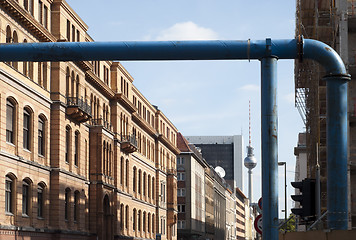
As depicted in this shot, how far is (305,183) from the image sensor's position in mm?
14406

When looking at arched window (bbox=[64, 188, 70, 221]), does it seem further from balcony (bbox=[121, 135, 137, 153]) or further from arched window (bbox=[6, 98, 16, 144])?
balcony (bbox=[121, 135, 137, 153])

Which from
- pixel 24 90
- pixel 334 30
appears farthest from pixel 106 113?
pixel 334 30

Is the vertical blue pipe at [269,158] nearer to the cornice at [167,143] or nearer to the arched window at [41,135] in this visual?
the arched window at [41,135]

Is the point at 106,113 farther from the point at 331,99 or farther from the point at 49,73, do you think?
the point at 331,99

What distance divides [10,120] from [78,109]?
33.7 ft

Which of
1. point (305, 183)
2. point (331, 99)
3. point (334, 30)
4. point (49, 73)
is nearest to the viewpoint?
point (305, 183)

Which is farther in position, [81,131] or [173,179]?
[173,179]

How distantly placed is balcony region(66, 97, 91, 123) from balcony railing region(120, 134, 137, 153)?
55.5ft

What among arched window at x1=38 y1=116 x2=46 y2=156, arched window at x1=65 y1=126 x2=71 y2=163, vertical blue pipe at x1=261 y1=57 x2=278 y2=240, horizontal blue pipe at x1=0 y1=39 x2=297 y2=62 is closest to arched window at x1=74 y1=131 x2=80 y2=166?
arched window at x1=65 y1=126 x2=71 y2=163

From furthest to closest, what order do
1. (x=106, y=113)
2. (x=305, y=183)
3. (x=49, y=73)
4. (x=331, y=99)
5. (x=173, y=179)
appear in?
1. (x=173, y=179)
2. (x=106, y=113)
3. (x=49, y=73)
4. (x=331, y=99)
5. (x=305, y=183)

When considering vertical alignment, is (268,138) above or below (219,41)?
below

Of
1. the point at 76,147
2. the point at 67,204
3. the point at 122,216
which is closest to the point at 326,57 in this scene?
the point at 67,204

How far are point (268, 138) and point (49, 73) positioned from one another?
129 feet

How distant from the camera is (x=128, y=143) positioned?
77.7 meters
